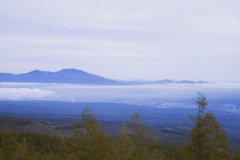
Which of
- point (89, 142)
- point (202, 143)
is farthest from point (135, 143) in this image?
point (202, 143)

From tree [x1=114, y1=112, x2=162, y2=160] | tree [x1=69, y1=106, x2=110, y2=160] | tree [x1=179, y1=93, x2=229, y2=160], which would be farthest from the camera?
tree [x1=179, y1=93, x2=229, y2=160]

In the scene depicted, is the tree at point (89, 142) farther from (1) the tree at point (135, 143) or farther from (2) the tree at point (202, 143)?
(2) the tree at point (202, 143)

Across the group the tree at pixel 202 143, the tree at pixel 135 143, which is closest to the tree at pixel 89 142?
the tree at pixel 135 143

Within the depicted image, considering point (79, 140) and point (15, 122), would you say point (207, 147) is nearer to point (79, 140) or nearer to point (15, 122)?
point (79, 140)

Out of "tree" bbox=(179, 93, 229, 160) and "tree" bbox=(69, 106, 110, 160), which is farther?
"tree" bbox=(179, 93, 229, 160)

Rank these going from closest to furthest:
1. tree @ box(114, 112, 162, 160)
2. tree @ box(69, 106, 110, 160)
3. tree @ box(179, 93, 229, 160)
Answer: tree @ box(114, 112, 162, 160), tree @ box(69, 106, 110, 160), tree @ box(179, 93, 229, 160)

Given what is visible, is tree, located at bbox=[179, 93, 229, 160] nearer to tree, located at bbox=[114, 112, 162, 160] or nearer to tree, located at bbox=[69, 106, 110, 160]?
tree, located at bbox=[114, 112, 162, 160]

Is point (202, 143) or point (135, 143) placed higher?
point (135, 143)

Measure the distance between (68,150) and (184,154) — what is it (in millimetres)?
9700

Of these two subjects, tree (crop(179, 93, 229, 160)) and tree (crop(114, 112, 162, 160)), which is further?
tree (crop(179, 93, 229, 160))

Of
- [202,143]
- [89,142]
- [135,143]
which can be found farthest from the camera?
[202,143]

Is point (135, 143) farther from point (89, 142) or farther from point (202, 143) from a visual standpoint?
point (202, 143)

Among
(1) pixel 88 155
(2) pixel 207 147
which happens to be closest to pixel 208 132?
(2) pixel 207 147

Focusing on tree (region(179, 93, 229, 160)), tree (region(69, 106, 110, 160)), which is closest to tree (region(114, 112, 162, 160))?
tree (region(69, 106, 110, 160))
